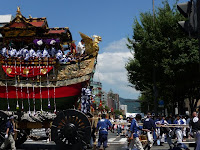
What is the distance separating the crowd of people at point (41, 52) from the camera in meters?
13.1

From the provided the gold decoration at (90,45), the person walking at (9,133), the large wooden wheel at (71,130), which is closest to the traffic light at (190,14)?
the large wooden wheel at (71,130)

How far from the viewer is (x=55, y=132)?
1200cm

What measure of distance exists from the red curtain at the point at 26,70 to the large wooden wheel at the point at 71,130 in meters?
2.11

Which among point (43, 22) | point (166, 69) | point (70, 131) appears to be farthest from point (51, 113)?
point (166, 69)

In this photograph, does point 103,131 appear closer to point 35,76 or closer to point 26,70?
point 35,76

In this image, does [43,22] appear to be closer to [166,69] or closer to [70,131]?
[70,131]

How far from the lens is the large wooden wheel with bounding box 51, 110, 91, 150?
1173 cm

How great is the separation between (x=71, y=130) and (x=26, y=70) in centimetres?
326

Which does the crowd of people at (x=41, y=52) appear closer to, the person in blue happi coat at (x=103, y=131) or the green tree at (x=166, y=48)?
the person in blue happi coat at (x=103, y=131)

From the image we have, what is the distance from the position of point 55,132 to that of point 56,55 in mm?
3175

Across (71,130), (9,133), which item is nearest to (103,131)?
(71,130)

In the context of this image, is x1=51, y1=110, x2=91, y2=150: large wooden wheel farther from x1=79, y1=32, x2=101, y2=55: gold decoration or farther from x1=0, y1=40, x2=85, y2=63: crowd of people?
x1=79, y1=32, x2=101, y2=55: gold decoration

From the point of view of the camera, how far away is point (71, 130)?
38.2 ft

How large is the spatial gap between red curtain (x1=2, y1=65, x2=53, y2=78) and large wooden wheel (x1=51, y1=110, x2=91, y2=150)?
211 centimetres
